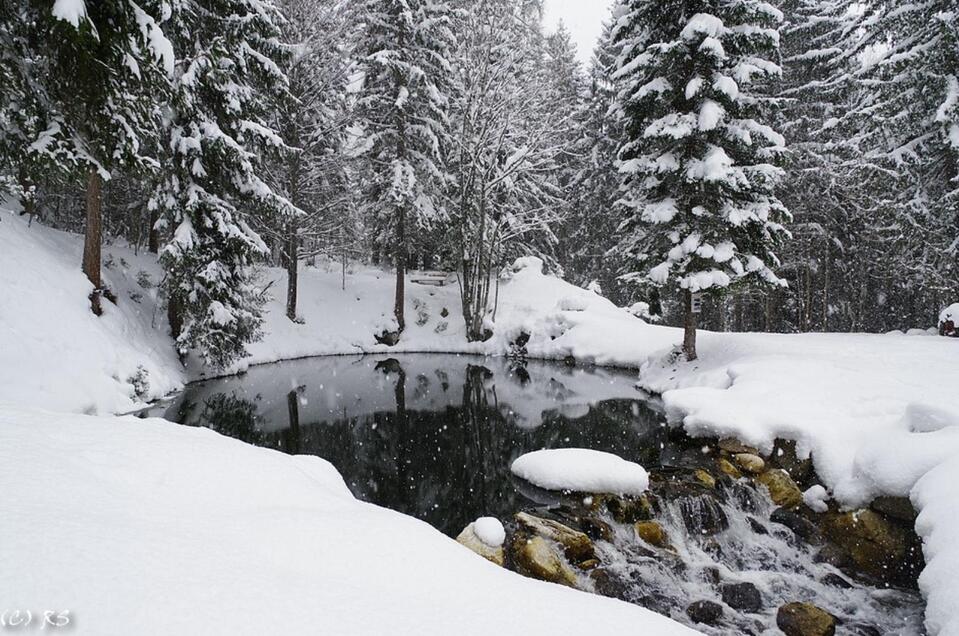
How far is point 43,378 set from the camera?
947 centimetres

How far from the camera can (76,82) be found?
Answer: 260 inches

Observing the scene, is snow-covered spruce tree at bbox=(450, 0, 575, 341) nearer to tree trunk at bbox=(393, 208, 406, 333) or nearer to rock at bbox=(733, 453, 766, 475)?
tree trunk at bbox=(393, 208, 406, 333)

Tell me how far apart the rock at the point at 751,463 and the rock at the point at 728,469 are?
0.14m

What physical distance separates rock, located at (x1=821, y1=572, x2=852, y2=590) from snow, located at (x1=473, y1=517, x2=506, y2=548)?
4068mm

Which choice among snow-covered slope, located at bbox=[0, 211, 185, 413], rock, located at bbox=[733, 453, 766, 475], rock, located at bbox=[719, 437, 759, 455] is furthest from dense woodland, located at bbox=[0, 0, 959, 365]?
rock, located at bbox=[733, 453, 766, 475]

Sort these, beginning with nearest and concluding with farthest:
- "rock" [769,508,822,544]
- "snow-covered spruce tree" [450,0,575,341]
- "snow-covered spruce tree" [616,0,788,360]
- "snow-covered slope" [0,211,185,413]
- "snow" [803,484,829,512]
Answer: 1. "rock" [769,508,822,544]
2. "snow" [803,484,829,512]
3. "snow-covered slope" [0,211,185,413]
4. "snow-covered spruce tree" [616,0,788,360]
5. "snow-covered spruce tree" [450,0,575,341]

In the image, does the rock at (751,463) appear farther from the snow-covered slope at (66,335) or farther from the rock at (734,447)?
the snow-covered slope at (66,335)

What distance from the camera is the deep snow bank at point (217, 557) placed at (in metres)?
2.16

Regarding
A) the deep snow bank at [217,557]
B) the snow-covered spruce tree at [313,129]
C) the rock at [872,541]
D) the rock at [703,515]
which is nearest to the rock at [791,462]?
the rock at [872,541]

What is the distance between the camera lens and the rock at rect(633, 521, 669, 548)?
6.65 meters

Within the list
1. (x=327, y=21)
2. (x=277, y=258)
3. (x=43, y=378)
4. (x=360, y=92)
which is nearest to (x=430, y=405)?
(x=43, y=378)

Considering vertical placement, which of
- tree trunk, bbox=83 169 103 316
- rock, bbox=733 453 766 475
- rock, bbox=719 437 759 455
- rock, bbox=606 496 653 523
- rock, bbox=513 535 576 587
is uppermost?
tree trunk, bbox=83 169 103 316

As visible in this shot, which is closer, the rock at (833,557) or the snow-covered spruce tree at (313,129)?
the rock at (833,557)

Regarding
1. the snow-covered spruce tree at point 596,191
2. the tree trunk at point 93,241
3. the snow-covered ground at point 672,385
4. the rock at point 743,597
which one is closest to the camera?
the snow-covered ground at point 672,385
